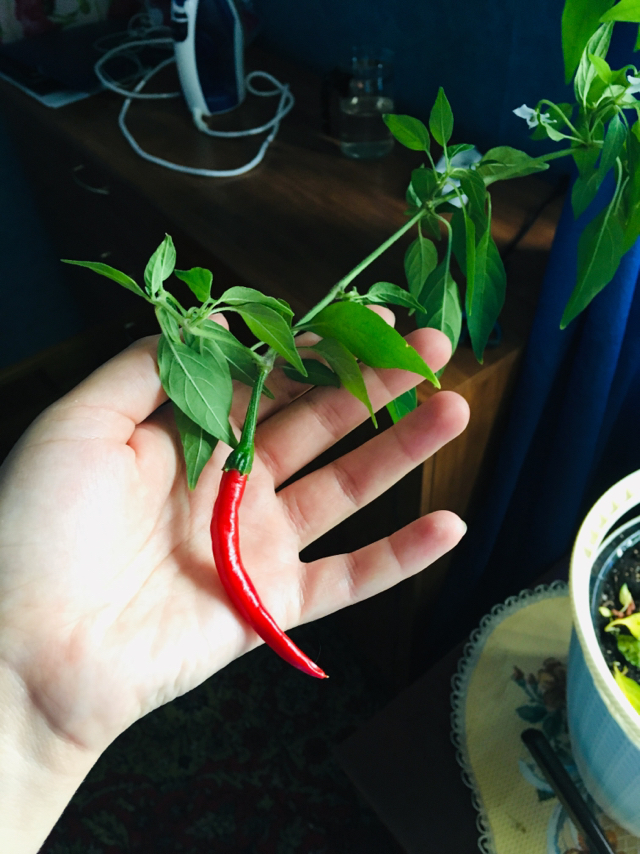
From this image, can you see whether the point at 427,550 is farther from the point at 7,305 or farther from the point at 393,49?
the point at 7,305

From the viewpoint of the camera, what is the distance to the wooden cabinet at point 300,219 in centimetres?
85

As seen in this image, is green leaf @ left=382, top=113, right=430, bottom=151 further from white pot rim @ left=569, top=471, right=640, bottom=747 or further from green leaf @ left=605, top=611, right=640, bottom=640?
green leaf @ left=605, top=611, right=640, bottom=640

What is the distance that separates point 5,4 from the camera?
1.44 meters

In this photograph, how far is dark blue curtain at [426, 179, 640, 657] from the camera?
2.35 ft

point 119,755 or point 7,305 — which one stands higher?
point 7,305

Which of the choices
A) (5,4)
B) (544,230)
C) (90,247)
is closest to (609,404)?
(544,230)

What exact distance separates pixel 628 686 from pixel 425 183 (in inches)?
18.2

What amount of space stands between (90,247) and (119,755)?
109 cm

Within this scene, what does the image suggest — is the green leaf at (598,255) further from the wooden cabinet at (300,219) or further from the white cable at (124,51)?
the white cable at (124,51)

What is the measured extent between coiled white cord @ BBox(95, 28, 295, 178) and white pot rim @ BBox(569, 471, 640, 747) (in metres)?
0.78

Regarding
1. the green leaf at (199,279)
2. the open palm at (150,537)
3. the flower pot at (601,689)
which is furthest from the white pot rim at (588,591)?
the green leaf at (199,279)

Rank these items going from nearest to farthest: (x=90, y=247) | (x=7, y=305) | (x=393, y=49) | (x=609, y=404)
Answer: (x=609, y=404) < (x=393, y=49) < (x=90, y=247) < (x=7, y=305)

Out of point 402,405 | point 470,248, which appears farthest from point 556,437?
point 470,248

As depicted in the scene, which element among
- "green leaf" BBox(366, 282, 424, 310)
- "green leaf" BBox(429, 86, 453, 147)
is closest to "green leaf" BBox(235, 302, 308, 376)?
"green leaf" BBox(366, 282, 424, 310)
